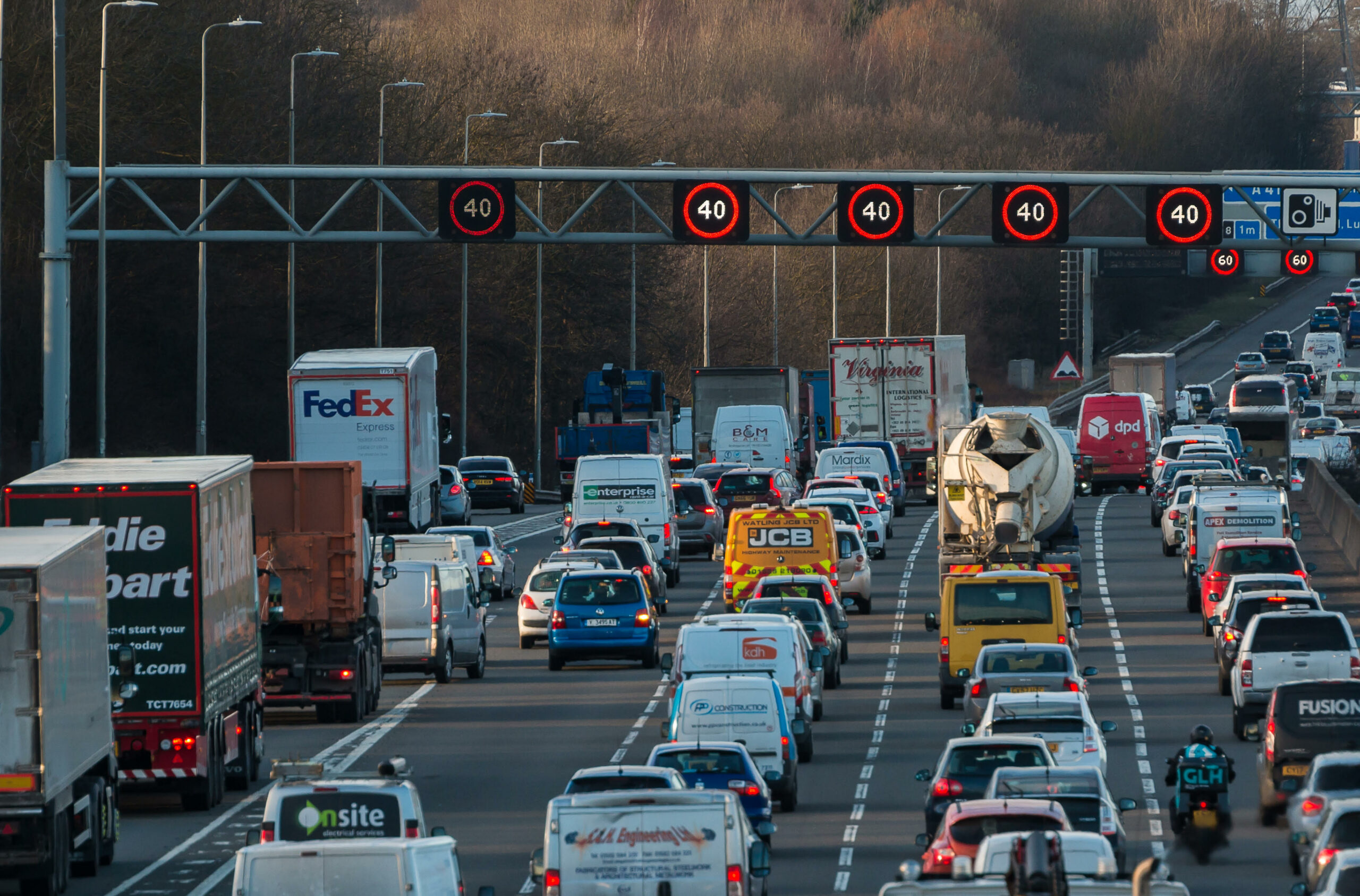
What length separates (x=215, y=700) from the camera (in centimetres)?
2303

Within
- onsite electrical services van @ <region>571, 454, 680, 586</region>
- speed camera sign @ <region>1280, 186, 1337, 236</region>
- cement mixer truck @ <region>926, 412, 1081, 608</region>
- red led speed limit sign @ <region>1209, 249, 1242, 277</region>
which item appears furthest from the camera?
red led speed limit sign @ <region>1209, 249, 1242, 277</region>

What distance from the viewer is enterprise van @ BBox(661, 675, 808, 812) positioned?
22.7 m

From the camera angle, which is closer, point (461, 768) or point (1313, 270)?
point (461, 768)

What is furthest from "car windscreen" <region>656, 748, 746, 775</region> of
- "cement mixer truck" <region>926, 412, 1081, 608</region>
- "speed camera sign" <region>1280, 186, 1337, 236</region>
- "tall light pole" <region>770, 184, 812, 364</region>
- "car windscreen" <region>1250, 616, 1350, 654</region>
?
"tall light pole" <region>770, 184, 812, 364</region>

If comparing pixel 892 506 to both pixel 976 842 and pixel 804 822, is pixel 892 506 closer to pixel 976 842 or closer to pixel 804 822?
pixel 804 822

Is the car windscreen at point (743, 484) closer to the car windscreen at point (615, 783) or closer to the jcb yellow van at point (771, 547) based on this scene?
the jcb yellow van at point (771, 547)

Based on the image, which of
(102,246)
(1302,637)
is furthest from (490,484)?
(1302,637)

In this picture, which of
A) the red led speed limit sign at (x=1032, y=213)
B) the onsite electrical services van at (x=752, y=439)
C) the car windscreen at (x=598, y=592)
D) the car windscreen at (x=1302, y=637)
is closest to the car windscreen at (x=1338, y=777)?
the car windscreen at (x=1302, y=637)

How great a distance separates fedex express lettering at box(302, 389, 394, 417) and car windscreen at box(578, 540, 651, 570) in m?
4.81

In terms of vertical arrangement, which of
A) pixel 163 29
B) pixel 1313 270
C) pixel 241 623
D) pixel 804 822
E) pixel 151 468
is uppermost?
pixel 163 29

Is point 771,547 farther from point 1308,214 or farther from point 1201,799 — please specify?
point 1201,799

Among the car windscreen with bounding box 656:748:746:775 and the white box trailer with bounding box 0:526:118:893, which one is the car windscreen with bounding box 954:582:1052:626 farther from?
the white box trailer with bounding box 0:526:118:893

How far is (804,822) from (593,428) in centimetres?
3873

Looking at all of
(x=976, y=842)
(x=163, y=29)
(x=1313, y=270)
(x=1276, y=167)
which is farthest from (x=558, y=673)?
(x=1276, y=167)
